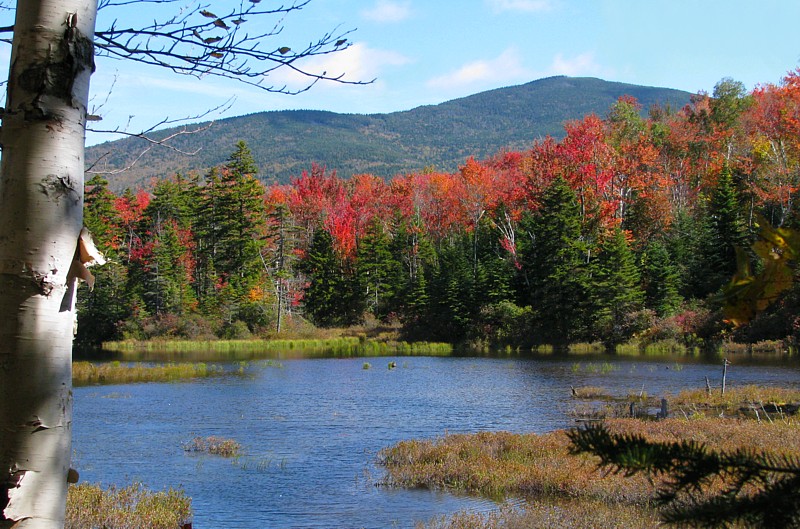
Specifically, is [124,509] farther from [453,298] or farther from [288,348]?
[453,298]

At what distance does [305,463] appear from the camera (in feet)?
54.3

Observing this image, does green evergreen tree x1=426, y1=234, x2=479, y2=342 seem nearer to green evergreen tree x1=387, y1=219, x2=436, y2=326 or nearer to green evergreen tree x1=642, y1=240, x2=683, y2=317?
green evergreen tree x1=387, y1=219, x2=436, y2=326

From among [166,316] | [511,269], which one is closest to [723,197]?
[511,269]

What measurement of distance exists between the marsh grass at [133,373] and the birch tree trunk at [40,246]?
31128mm

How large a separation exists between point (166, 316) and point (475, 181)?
94.4 feet

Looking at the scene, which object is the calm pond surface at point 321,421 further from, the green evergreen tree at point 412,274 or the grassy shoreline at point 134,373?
the green evergreen tree at point 412,274

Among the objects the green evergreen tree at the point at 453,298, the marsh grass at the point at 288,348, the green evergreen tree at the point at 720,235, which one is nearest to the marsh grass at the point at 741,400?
the marsh grass at the point at 288,348

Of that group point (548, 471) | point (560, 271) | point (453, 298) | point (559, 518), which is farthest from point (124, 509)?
point (453, 298)

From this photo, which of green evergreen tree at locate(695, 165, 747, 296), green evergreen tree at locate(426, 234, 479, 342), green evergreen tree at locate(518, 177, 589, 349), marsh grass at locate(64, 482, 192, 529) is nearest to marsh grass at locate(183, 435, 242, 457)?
marsh grass at locate(64, 482, 192, 529)

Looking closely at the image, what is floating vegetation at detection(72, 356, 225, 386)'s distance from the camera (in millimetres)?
32344

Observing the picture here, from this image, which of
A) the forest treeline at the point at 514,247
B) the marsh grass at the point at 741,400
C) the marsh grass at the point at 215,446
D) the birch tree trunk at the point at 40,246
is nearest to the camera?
the birch tree trunk at the point at 40,246

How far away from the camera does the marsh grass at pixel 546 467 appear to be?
37.3ft

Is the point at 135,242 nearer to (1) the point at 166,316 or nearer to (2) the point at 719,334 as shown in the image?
(1) the point at 166,316

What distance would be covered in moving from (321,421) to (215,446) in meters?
4.66
